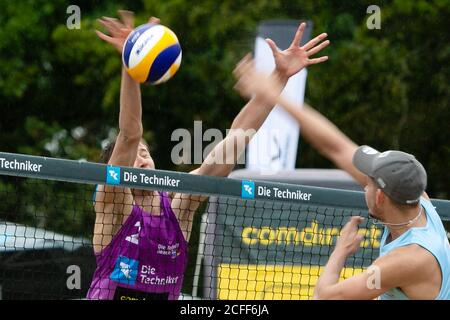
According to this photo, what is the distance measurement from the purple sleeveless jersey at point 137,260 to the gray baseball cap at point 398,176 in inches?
62.4

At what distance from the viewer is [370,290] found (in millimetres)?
4117

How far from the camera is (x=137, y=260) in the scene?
544cm

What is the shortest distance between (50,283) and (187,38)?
8628 mm

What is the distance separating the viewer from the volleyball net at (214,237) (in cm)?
542

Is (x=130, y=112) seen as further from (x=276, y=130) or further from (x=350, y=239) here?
(x=276, y=130)

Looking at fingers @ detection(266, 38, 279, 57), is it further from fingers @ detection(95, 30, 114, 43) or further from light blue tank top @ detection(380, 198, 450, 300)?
light blue tank top @ detection(380, 198, 450, 300)

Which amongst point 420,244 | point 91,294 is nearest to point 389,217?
point 420,244

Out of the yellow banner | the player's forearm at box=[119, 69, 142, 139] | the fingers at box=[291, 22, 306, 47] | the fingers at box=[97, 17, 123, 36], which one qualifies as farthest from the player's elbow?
the yellow banner

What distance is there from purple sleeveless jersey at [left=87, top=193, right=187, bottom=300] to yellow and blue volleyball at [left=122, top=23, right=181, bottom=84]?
30.3 inches

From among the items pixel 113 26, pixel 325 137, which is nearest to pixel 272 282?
pixel 113 26

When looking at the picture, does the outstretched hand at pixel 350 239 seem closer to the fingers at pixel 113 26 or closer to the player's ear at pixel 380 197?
the player's ear at pixel 380 197

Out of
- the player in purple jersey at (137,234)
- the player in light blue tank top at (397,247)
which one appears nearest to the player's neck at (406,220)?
the player in light blue tank top at (397,247)

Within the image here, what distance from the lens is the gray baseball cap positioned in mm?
4156
